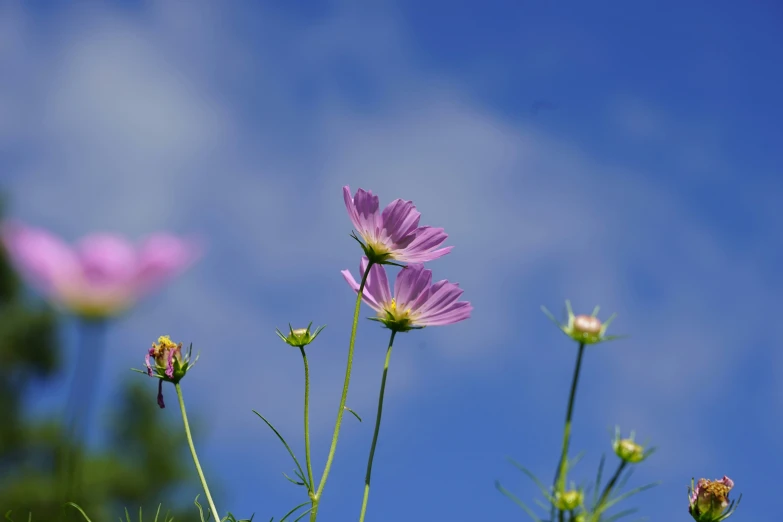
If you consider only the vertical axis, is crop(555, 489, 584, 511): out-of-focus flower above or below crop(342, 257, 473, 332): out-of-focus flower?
below

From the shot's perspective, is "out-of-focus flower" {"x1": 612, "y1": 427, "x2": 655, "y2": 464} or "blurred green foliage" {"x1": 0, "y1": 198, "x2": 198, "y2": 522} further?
"blurred green foliage" {"x1": 0, "y1": 198, "x2": 198, "y2": 522}

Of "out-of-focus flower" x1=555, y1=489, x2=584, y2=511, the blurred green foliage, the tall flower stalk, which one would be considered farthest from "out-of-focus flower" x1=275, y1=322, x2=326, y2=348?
the blurred green foliage

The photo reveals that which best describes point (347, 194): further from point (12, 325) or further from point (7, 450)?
point (12, 325)

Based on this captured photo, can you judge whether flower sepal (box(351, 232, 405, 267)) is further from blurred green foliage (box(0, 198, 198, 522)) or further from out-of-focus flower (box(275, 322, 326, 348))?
blurred green foliage (box(0, 198, 198, 522))

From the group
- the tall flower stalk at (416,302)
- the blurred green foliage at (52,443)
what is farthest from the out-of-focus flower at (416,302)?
the blurred green foliage at (52,443)

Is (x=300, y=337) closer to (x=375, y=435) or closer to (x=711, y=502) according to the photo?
(x=375, y=435)

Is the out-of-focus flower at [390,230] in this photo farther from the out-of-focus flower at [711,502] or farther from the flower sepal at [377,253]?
the out-of-focus flower at [711,502]
